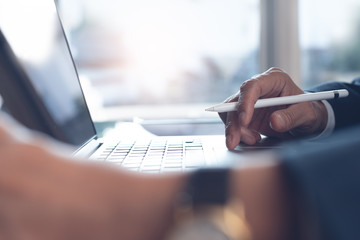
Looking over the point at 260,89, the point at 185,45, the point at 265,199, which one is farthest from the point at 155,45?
the point at 265,199

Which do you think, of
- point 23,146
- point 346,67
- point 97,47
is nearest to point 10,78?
point 23,146

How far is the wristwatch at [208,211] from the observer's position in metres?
0.22

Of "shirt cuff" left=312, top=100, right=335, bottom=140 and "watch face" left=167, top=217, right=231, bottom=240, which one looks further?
"shirt cuff" left=312, top=100, right=335, bottom=140

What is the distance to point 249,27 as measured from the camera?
1.14m

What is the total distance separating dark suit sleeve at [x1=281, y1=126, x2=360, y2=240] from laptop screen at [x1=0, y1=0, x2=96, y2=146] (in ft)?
1.22

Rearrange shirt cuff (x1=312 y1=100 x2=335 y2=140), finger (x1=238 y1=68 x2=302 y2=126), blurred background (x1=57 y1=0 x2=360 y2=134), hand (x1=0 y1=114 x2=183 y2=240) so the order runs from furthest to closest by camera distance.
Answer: blurred background (x1=57 y1=0 x2=360 y2=134) → shirt cuff (x1=312 y1=100 x2=335 y2=140) → finger (x1=238 y1=68 x2=302 y2=126) → hand (x1=0 y1=114 x2=183 y2=240)

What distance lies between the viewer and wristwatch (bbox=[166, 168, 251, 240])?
0.71 feet

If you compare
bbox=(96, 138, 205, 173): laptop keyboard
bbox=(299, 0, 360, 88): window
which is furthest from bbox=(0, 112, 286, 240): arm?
bbox=(299, 0, 360, 88): window

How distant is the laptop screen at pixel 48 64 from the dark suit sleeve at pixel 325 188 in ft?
1.22

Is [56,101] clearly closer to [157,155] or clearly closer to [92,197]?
[157,155]

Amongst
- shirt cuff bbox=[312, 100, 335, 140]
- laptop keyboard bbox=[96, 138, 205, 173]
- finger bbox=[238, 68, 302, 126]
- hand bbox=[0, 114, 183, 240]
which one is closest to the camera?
hand bbox=[0, 114, 183, 240]

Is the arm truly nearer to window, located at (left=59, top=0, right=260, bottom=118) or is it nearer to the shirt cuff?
the shirt cuff

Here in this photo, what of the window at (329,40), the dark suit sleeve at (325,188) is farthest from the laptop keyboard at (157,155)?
the window at (329,40)

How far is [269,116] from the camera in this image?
26.5 inches
